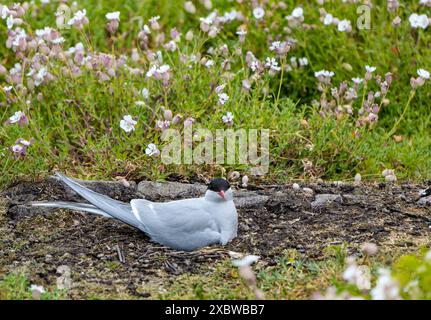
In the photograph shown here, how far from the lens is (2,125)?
208 inches

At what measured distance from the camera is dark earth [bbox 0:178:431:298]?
12.3 feet

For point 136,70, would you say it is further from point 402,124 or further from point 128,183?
point 402,124

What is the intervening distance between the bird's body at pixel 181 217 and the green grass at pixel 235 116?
588 millimetres

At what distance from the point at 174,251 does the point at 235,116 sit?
3.94 ft

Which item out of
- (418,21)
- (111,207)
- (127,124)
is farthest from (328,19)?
(111,207)

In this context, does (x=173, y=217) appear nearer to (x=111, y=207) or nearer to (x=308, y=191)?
(x=111, y=207)

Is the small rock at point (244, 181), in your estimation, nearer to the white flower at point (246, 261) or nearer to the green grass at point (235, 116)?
the green grass at point (235, 116)

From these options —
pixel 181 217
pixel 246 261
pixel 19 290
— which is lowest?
pixel 19 290

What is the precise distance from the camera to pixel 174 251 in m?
3.94

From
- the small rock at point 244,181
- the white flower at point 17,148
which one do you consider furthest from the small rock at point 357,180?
the white flower at point 17,148

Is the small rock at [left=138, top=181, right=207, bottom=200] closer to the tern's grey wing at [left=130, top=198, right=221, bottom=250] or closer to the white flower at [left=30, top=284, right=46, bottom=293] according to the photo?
the tern's grey wing at [left=130, top=198, right=221, bottom=250]

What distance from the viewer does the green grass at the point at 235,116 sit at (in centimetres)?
470

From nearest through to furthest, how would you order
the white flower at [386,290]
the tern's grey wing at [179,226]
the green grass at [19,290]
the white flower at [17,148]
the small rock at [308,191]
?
the white flower at [386,290], the green grass at [19,290], the tern's grey wing at [179,226], the white flower at [17,148], the small rock at [308,191]

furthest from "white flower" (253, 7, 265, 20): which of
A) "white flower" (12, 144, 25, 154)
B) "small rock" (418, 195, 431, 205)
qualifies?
"white flower" (12, 144, 25, 154)
